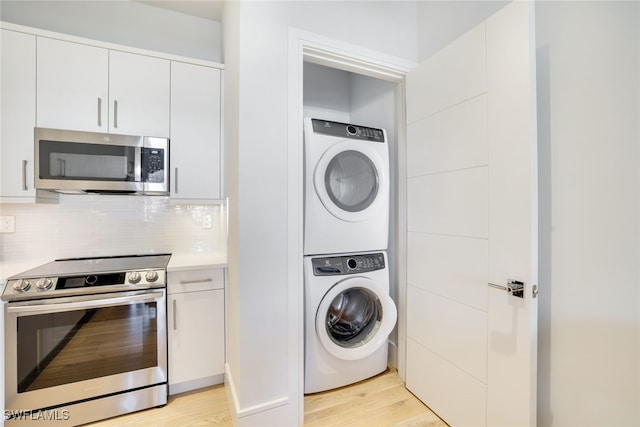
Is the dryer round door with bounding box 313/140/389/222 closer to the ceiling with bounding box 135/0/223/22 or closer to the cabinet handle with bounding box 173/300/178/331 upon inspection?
the cabinet handle with bounding box 173/300/178/331

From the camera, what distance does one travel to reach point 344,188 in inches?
73.4

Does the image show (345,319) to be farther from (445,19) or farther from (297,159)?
(445,19)

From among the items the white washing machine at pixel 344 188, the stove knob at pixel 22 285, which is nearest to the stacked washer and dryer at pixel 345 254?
the white washing machine at pixel 344 188

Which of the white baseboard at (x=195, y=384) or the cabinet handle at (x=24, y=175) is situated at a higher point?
the cabinet handle at (x=24, y=175)

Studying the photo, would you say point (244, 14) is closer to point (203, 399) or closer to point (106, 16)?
point (106, 16)

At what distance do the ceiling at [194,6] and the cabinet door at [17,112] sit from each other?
884 mm

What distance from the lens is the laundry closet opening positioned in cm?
206

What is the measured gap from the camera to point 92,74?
1722mm

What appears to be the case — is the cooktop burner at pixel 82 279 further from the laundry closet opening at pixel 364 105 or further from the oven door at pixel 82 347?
the laundry closet opening at pixel 364 105

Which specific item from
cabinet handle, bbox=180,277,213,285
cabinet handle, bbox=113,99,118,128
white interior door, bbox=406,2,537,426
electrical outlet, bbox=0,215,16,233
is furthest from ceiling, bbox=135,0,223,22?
cabinet handle, bbox=180,277,213,285

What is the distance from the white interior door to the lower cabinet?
1286 millimetres

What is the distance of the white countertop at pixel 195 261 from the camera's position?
170 cm

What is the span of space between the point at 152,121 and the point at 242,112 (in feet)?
3.20

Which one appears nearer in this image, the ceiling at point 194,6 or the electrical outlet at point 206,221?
the ceiling at point 194,6
